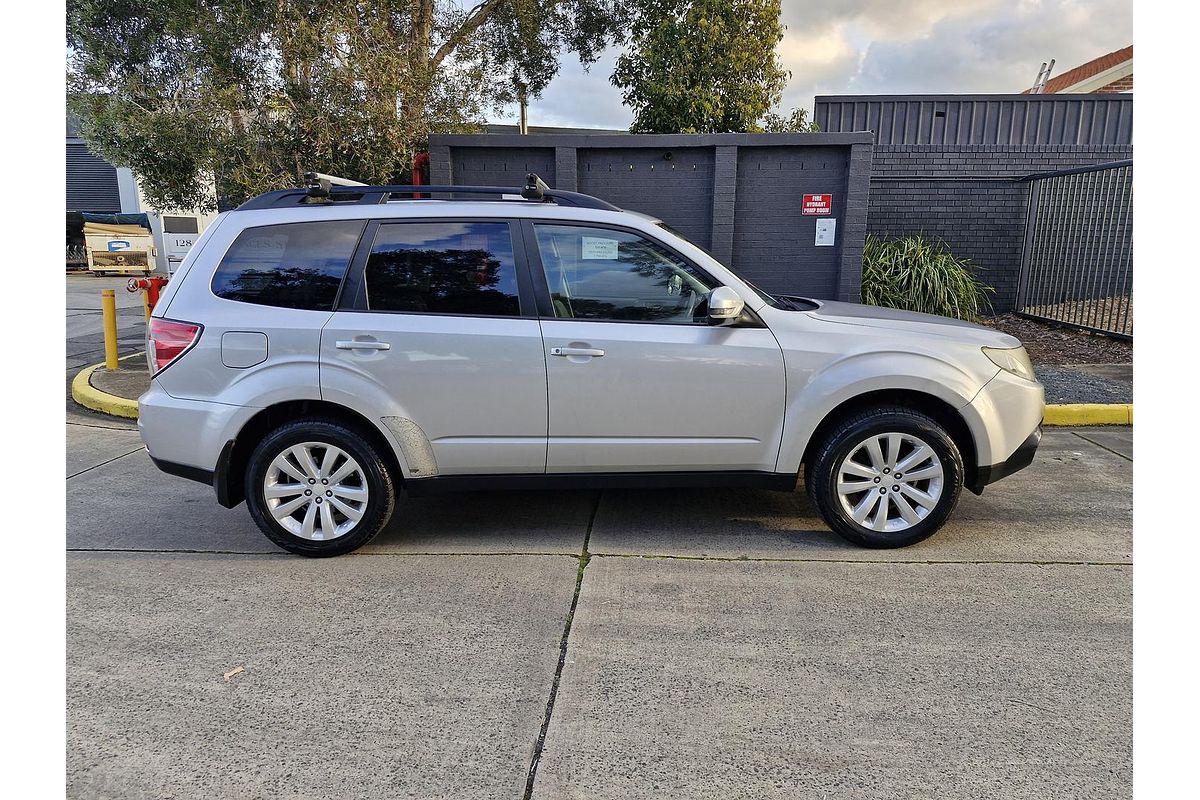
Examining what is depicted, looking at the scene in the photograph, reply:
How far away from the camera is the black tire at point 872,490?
401cm

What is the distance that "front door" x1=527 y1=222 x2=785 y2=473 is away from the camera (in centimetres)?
398

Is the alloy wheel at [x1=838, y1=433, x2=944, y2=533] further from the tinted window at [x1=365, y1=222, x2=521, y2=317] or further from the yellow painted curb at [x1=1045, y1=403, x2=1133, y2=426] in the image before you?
the yellow painted curb at [x1=1045, y1=403, x2=1133, y2=426]

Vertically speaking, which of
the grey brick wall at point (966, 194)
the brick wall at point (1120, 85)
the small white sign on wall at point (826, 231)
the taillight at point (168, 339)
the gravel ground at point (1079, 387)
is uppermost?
the brick wall at point (1120, 85)

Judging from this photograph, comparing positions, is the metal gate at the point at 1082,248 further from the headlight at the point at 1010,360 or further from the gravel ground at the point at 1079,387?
the headlight at the point at 1010,360

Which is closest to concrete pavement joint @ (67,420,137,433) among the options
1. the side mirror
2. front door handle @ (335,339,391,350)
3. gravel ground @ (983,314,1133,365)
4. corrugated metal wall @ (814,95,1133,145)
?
front door handle @ (335,339,391,350)

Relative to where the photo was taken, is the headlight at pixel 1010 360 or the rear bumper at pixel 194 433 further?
the headlight at pixel 1010 360

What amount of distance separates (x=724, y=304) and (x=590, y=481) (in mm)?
1181

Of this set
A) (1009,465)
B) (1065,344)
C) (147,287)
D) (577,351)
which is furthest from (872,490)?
(147,287)

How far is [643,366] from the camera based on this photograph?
3973 mm

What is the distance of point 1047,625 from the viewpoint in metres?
3.35

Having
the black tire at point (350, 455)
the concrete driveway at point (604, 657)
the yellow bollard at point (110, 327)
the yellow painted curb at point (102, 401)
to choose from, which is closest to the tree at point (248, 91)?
the yellow bollard at point (110, 327)

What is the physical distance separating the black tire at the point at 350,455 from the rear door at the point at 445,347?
0.58 ft

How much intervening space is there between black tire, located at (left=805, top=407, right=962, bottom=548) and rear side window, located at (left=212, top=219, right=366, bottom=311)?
273 centimetres

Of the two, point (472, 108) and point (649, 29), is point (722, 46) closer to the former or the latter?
point (649, 29)
